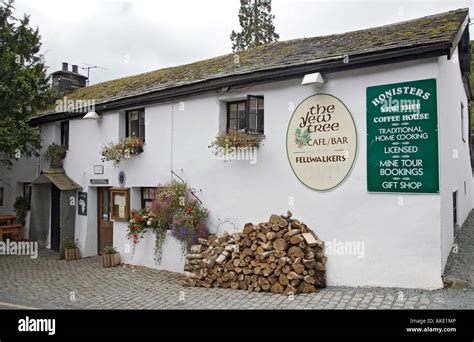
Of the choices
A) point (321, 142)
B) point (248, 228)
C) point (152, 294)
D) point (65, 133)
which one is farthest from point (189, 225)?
point (65, 133)

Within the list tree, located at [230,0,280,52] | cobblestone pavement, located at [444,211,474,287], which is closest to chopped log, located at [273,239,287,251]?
cobblestone pavement, located at [444,211,474,287]

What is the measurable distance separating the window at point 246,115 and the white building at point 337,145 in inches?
2.2

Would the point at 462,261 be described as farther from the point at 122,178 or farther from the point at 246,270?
the point at 122,178

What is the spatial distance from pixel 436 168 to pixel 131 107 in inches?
333

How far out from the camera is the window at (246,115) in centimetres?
913

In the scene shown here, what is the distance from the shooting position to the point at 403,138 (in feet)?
23.6

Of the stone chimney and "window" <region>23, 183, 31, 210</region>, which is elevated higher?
the stone chimney

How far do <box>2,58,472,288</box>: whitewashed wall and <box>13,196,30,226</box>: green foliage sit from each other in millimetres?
5035

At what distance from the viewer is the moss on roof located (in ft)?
24.8

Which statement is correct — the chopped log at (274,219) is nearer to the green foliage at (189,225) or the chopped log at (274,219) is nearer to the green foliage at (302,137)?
the green foliage at (302,137)

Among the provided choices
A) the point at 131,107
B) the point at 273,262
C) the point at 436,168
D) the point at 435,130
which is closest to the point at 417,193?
the point at 436,168

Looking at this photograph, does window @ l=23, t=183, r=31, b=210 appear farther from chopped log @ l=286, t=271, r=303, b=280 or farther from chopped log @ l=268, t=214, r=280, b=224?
chopped log @ l=286, t=271, r=303, b=280

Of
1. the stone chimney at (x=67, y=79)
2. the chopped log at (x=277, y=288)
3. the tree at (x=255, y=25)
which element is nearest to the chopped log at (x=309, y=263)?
the chopped log at (x=277, y=288)
